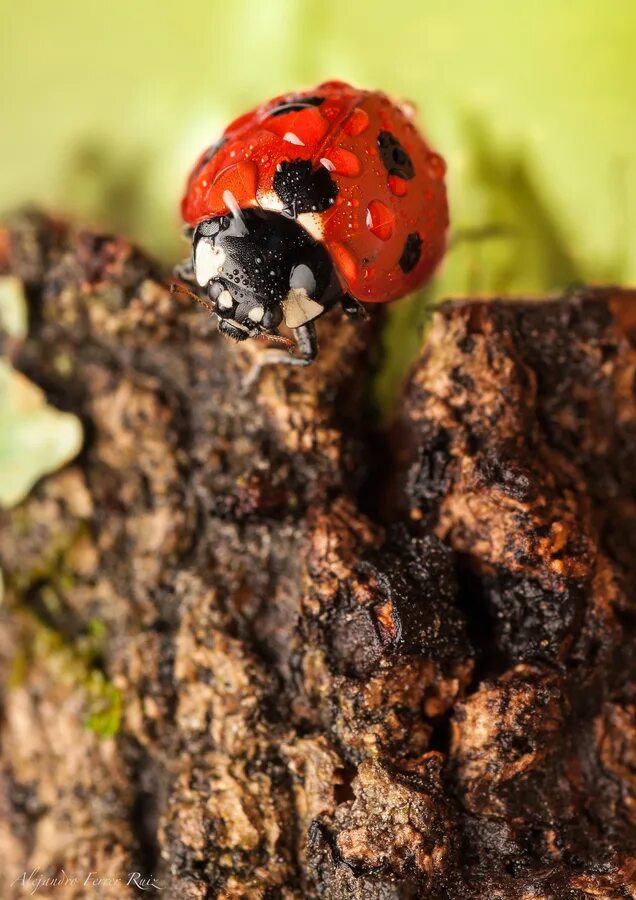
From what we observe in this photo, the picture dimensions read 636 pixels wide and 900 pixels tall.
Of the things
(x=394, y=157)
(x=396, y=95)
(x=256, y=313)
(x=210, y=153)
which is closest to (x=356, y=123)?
(x=394, y=157)

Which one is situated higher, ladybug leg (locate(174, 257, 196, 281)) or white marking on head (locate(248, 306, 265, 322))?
white marking on head (locate(248, 306, 265, 322))

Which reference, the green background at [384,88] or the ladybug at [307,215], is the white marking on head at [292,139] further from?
the green background at [384,88]

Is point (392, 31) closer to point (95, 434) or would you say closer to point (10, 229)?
point (10, 229)

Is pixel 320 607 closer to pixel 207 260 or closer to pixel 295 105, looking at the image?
pixel 207 260

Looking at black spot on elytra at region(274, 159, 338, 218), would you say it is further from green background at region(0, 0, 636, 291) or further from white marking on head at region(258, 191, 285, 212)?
green background at region(0, 0, 636, 291)

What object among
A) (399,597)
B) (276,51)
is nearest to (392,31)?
(276,51)

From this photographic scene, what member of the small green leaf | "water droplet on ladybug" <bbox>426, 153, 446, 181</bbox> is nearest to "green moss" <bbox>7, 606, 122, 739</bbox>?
the small green leaf
